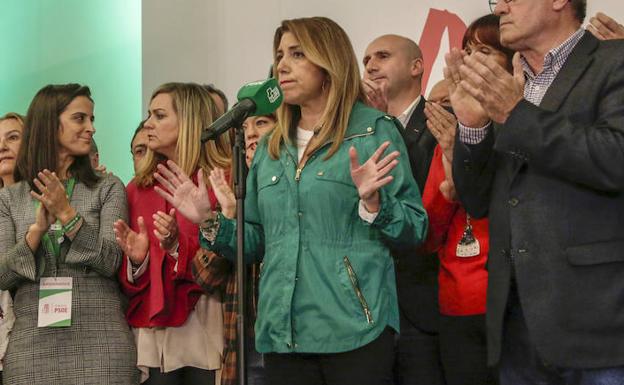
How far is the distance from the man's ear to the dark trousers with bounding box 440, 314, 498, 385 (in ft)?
5.13

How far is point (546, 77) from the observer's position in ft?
8.22

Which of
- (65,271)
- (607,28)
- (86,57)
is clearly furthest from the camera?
(86,57)

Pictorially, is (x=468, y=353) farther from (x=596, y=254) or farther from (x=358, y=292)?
(x=596, y=254)

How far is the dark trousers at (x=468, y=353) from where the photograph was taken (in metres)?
2.91

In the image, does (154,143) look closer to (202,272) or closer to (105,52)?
(202,272)

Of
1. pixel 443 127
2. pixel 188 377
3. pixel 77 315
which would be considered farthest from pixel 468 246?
pixel 77 315

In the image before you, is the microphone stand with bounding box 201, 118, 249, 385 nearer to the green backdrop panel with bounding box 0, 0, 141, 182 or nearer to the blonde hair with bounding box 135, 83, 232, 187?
the blonde hair with bounding box 135, 83, 232, 187

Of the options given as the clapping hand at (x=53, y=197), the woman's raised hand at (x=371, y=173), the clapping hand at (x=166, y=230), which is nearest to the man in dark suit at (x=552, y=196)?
the woman's raised hand at (x=371, y=173)

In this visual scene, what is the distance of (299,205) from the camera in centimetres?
278

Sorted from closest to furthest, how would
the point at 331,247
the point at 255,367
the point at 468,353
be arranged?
the point at 331,247 → the point at 468,353 → the point at 255,367

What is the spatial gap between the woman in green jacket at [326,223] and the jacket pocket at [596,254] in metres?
0.60

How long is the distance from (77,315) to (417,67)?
189 centimetres

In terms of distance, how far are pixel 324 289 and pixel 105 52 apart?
3.86 m

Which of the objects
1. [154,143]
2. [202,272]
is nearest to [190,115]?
[154,143]
